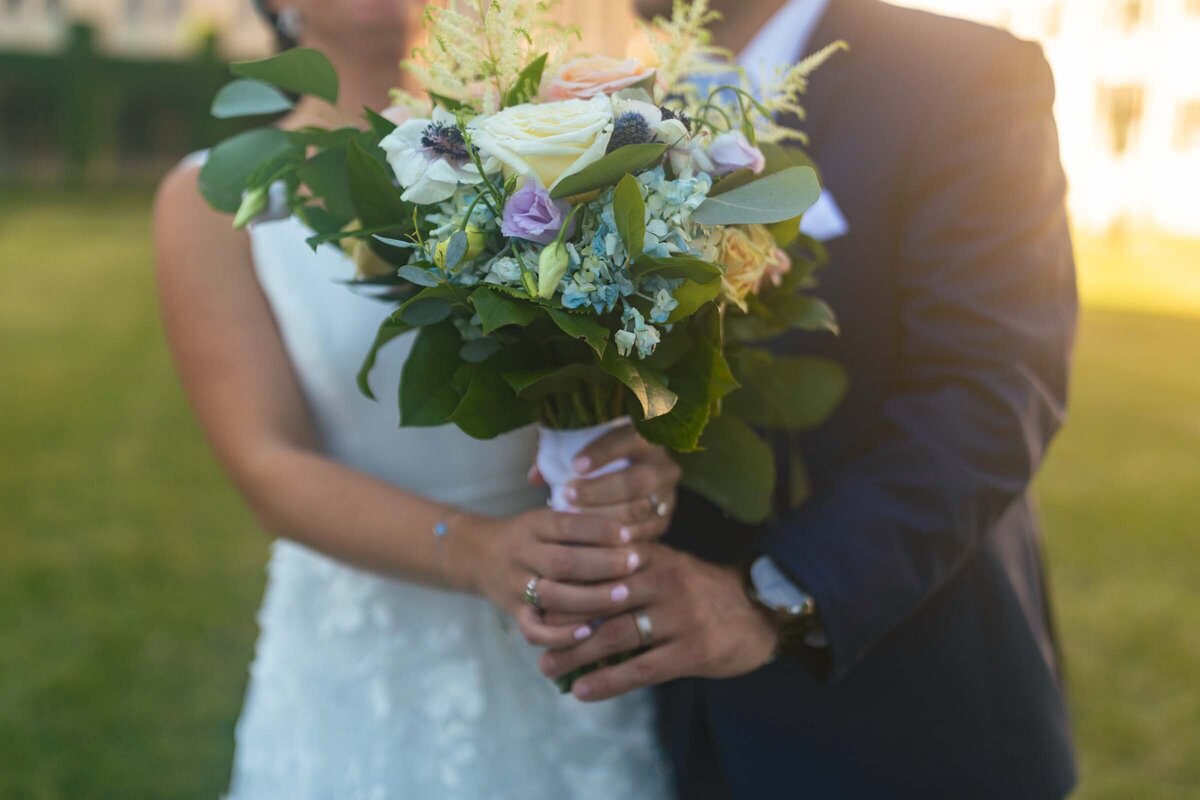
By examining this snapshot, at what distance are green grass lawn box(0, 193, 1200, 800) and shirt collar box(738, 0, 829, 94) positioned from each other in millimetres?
3173

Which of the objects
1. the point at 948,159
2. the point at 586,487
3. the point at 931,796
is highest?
the point at 948,159

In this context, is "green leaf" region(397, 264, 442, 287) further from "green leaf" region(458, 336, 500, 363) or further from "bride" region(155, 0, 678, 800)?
"bride" region(155, 0, 678, 800)

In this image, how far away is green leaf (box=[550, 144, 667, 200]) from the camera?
4.20 ft

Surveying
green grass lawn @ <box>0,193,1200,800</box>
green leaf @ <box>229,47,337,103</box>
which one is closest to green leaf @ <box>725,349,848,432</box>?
green leaf @ <box>229,47,337,103</box>

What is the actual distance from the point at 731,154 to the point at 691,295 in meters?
0.21

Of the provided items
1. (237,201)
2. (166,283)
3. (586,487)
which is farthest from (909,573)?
(166,283)

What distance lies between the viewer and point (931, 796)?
→ 1.88m

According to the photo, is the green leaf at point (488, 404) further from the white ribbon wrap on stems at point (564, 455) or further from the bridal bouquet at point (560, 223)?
the white ribbon wrap on stems at point (564, 455)

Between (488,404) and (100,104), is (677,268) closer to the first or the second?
(488,404)

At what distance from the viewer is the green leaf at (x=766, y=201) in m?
1.36

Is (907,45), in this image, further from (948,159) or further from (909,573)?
(909,573)

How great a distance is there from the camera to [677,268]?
134 cm

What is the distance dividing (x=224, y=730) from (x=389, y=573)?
2.84 m

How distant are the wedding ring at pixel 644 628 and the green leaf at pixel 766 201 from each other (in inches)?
23.9
